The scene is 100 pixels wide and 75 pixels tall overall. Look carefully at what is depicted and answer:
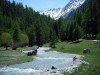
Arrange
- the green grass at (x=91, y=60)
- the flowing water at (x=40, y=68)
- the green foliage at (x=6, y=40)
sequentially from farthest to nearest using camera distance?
1. the green foliage at (x=6, y=40)
2. the flowing water at (x=40, y=68)
3. the green grass at (x=91, y=60)

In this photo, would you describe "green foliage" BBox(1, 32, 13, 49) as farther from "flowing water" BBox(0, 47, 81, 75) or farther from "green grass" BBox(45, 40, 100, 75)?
"flowing water" BBox(0, 47, 81, 75)

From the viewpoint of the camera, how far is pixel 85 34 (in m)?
140

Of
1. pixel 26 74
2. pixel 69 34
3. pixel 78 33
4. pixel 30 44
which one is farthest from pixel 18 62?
pixel 30 44

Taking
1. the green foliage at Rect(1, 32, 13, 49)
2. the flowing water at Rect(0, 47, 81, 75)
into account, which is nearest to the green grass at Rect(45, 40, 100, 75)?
the flowing water at Rect(0, 47, 81, 75)

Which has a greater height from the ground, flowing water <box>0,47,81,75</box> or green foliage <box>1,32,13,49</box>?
green foliage <box>1,32,13,49</box>

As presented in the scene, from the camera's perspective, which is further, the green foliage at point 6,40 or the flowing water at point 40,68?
the green foliage at point 6,40

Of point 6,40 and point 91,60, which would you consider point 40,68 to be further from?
point 6,40

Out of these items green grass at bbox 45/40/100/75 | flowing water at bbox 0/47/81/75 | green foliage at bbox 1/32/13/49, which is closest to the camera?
green grass at bbox 45/40/100/75

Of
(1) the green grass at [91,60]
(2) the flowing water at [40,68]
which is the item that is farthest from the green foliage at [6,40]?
(2) the flowing water at [40,68]

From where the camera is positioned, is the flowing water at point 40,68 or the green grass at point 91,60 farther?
the flowing water at point 40,68

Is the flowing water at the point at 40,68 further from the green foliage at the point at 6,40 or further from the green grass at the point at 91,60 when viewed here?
the green foliage at the point at 6,40

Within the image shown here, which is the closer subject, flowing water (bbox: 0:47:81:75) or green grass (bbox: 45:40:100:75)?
green grass (bbox: 45:40:100:75)

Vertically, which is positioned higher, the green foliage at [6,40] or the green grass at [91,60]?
the green foliage at [6,40]

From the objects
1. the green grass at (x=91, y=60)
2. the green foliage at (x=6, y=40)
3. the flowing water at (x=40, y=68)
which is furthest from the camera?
the green foliage at (x=6, y=40)
